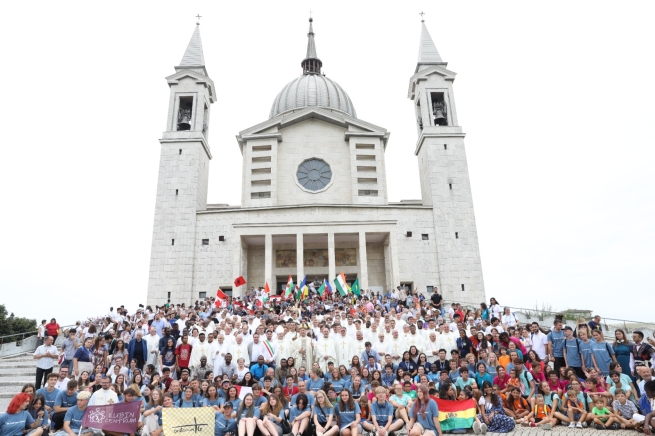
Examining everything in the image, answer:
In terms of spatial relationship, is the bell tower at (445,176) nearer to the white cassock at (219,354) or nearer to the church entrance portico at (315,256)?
the church entrance portico at (315,256)

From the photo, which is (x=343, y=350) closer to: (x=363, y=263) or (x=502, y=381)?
(x=502, y=381)

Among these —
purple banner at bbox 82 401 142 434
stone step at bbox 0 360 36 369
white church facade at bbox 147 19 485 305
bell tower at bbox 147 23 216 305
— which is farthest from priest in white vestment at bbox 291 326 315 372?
bell tower at bbox 147 23 216 305

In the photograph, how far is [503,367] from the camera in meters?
10.2

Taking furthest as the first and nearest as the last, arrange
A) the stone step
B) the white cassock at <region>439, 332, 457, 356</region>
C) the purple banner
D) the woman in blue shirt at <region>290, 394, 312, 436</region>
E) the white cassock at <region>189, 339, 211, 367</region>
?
the stone step
the white cassock at <region>439, 332, 457, 356</region>
the white cassock at <region>189, 339, 211, 367</region>
the woman in blue shirt at <region>290, 394, 312, 436</region>
the purple banner

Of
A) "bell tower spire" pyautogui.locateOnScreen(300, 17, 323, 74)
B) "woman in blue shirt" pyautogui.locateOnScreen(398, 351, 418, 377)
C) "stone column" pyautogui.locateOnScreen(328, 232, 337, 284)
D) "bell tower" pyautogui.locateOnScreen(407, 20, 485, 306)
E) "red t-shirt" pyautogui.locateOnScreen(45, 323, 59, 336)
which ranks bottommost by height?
"woman in blue shirt" pyautogui.locateOnScreen(398, 351, 418, 377)

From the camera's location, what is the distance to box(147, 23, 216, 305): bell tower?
2978 cm

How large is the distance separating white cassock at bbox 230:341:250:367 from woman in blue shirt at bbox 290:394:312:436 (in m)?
3.29

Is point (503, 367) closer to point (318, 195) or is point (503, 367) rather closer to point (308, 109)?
point (318, 195)

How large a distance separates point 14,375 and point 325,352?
9.99m

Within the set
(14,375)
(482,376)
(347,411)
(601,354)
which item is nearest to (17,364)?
(14,375)

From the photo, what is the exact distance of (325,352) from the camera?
482 inches

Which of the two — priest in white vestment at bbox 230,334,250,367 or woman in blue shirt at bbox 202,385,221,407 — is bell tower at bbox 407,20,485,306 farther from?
woman in blue shirt at bbox 202,385,221,407

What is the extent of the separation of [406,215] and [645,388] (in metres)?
23.5

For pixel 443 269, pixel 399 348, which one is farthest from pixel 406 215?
pixel 399 348
